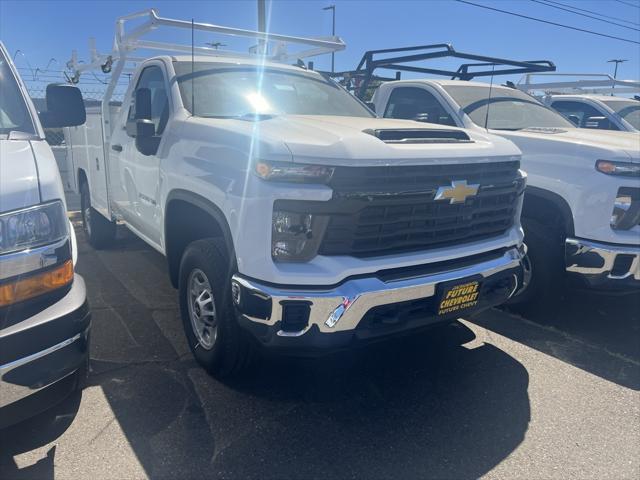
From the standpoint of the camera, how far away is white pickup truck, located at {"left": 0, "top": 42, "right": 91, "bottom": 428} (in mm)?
1951

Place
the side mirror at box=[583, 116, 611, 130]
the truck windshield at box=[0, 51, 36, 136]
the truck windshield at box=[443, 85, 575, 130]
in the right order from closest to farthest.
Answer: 1. the truck windshield at box=[0, 51, 36, 136]
2. the truck windshield at box=[443, 85, 575, 130]
3. the side mirror at box=[583, 116, 611, 130]

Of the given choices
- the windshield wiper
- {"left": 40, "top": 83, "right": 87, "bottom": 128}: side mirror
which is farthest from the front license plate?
{"left": 40, "top": 83, "right": 87, "bottom": 128}: side mirror

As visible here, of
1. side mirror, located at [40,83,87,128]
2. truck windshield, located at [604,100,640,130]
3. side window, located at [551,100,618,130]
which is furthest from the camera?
truck windshield, located at [604,100,640,130]

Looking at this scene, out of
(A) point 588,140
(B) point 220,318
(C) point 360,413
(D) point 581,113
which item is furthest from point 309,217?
(D) point 581,113

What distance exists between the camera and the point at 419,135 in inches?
119

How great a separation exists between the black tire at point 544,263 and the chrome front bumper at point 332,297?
5.75 ft

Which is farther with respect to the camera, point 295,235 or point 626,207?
point 626,207

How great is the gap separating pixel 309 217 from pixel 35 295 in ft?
4.00

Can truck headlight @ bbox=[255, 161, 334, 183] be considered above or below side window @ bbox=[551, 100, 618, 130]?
below

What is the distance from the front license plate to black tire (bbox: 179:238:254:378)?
1115 mm

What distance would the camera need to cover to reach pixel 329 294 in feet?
8.12

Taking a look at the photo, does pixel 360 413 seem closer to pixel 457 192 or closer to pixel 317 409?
pixel 317 409

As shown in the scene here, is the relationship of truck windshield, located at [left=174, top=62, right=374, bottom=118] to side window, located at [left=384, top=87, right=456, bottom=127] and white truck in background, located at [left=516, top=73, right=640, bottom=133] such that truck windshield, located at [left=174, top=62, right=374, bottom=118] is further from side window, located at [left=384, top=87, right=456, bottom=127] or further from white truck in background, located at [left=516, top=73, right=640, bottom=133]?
white truck in background, located at [left=516, top=73, right=640, bottom=133]

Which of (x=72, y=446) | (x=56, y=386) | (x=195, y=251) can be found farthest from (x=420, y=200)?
(x=72, y=446)
